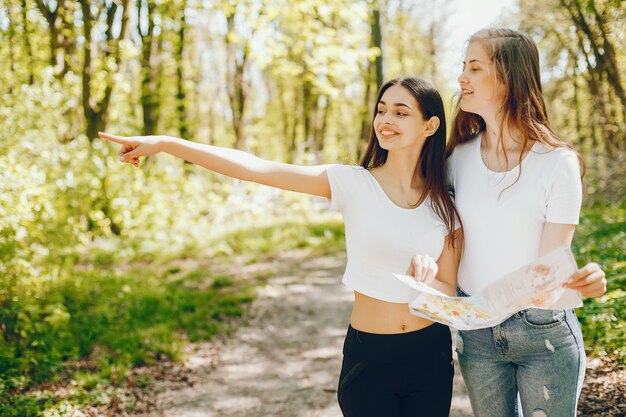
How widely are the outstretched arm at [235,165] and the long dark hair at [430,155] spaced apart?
35 centimetres

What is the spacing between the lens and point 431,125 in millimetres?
2398

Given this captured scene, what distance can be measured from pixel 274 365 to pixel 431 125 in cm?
341

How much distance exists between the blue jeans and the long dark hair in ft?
1.68

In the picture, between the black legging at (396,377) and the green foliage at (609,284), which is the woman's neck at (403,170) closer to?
the black legging at (396,377)

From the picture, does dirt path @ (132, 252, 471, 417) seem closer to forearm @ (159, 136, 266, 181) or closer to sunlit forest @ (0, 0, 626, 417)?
sunlit forest @ (0, 0, 626, 417)

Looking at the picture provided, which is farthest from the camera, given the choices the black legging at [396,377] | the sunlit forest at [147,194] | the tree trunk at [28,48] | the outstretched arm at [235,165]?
the tree trunk at [28,48]

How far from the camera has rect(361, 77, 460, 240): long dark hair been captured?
89.5 inches

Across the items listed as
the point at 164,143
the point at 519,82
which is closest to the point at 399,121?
the point at 519,82

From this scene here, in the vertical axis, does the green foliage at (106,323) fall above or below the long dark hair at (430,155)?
below

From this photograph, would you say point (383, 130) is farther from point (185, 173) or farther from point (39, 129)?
point (185, 173)

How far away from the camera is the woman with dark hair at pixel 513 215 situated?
1940 millimetres

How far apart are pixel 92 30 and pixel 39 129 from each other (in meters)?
3.06

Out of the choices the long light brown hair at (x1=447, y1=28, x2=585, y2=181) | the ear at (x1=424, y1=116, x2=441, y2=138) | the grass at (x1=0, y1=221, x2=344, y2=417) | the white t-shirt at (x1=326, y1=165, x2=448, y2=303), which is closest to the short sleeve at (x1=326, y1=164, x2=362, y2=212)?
the white t-shirt at (x1=326, y1=165, x2=448, y2=303)

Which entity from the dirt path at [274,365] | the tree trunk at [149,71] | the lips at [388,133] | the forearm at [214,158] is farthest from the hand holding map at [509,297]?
the tree trunk at [149,71]
